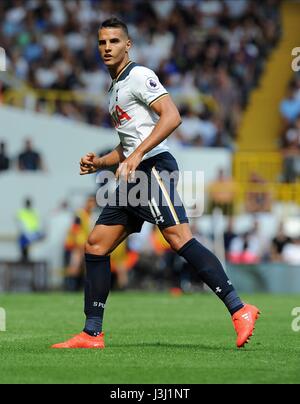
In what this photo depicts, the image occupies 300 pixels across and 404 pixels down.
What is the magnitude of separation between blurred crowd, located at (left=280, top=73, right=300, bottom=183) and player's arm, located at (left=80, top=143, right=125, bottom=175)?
601 inches

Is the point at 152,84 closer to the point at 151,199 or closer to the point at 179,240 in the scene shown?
the point at 151,199

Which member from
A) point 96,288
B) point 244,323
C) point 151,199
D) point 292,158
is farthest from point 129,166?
point 292,158

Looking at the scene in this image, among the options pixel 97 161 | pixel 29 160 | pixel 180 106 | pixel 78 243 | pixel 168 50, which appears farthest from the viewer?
pixel 168 50

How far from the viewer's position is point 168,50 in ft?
90.0

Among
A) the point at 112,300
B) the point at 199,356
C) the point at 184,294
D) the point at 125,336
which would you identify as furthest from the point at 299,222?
the point at 199,356

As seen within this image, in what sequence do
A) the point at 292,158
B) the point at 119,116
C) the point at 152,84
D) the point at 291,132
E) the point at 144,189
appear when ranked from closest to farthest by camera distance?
the point at 152,84
the point at 144,189
the point at 119,116
the point at 292,158
the point at 291,132

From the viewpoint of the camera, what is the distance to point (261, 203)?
2375 centimetres

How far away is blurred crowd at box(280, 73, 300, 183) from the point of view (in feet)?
79.3

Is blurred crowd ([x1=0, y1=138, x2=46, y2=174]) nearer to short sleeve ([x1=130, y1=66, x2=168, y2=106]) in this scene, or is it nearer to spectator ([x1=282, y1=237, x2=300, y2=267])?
spectator ([x1=282, y1=237, x2=300, y2=267])

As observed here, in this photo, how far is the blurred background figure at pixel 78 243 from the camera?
21.3 m

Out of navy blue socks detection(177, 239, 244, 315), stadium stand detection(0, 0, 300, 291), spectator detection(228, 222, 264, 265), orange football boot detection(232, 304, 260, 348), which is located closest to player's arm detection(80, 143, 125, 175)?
navy blue socks detection(177, 239, 244, 315)

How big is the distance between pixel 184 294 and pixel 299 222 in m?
3.95

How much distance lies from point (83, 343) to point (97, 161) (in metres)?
1.42

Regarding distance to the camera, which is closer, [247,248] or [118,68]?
[118,68]
